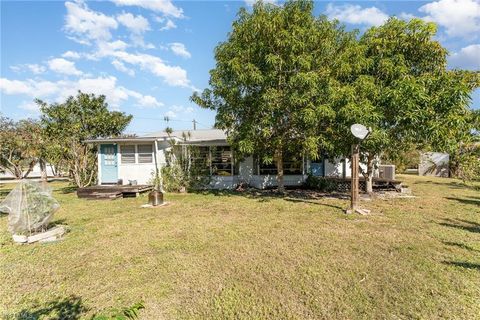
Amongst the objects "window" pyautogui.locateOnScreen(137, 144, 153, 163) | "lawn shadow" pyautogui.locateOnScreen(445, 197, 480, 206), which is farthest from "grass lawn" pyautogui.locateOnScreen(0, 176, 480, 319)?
"window" pyautogui.locateOnScreen(137, 144, 153, 163)

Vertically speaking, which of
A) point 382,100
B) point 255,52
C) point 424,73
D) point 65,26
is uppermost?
point 65,26

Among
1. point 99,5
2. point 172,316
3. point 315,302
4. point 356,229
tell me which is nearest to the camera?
point 172,316

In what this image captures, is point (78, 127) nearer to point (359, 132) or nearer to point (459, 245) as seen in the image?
point (359, 132)

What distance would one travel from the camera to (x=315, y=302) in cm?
337

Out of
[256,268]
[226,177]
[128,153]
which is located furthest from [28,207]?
[226,177]

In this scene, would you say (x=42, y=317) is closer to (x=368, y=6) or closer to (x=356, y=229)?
(x=356, y=229)

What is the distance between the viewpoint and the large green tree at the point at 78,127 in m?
14.5

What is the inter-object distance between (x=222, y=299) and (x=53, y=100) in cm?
1755

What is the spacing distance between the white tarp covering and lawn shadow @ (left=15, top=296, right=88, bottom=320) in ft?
11.3

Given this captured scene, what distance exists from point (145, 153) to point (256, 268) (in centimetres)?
1253

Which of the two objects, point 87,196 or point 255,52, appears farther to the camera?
point 87,196

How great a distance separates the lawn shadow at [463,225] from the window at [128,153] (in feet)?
48.1

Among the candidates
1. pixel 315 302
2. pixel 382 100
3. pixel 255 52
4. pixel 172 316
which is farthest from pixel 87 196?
pixel 382 100

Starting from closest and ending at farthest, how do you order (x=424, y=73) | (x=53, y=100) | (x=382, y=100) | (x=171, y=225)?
1. (x=171, y=225)
2. (x=382, y=100)
3. (x=424, y=73)
4. (x=53, y=100)
